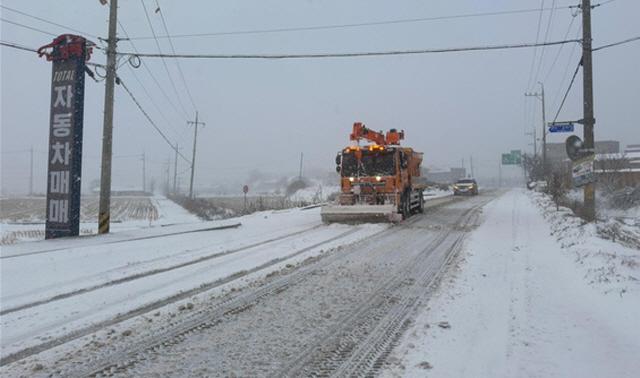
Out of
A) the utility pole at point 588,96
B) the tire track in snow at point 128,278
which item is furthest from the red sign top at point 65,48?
the utility pole at point 588,96

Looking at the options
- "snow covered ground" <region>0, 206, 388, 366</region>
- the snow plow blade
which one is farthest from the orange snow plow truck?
"snow covered ground" <region>0, 206, 388, 366</region>

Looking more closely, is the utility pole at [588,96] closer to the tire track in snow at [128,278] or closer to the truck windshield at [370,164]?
the truck windshield at [370,164]

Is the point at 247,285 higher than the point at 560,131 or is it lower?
lower

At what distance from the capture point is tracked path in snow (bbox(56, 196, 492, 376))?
4.51 m

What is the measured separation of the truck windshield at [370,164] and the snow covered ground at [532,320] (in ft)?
29.4

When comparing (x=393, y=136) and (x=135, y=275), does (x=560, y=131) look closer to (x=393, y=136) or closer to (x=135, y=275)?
(x=393, y=136)

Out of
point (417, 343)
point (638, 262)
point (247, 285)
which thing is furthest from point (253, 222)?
point (417, 343)

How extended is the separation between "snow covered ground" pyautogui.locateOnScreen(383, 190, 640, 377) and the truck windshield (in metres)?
8.95

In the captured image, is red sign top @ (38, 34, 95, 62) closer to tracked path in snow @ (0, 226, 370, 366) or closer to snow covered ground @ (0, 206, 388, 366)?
snow covered ground @ (0, 206, 388, 366)

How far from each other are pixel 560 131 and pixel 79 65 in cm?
1634

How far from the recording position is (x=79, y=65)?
48.6 feet

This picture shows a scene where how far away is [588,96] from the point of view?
654 inches

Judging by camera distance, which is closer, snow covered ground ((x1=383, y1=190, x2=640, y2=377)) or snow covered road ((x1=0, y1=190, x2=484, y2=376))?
snow covered ground ((x1=383, y1=190, x2=640, y2=377))

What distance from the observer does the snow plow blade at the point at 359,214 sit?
693 inches
